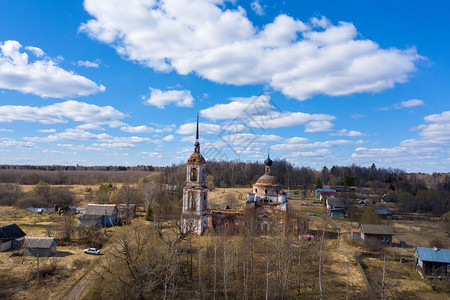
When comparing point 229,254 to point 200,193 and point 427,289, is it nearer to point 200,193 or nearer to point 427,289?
point 200,193

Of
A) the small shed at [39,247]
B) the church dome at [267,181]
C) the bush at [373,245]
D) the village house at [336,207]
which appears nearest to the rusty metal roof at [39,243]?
the small shed at [39,247]

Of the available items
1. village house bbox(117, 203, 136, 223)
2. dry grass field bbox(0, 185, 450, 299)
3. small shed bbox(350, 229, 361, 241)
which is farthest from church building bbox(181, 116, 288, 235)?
village house bbox(117, 203, 136, 223)

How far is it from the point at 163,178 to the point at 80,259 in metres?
46.0

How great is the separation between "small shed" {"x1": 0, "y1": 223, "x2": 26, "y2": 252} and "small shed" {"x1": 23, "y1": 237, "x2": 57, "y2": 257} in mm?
2968

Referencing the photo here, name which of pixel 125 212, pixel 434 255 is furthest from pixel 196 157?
pixel 434 255

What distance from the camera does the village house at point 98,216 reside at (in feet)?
113

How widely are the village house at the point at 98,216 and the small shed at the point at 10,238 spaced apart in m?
7.82

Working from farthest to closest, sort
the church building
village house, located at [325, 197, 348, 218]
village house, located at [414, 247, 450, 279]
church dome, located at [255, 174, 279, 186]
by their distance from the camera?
1. village house, located at [325, 197, 348, 218]
2. church dome, located at [255, 174, 279, 186]
3. the church building
4. village house, located at [414, 247, 450, 279]

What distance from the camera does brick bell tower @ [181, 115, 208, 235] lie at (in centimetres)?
2892

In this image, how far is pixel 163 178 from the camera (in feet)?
225

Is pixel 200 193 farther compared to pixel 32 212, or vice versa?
pixel 32 212

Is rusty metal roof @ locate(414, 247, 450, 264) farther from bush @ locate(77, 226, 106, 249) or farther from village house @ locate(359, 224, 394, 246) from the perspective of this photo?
bush @ locate(77, 226, 106, 249)

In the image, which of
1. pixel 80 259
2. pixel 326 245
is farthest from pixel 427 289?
pixel 80 259

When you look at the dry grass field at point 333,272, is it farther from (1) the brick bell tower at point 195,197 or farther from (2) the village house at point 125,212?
(1) the brick bell tower at point 195,197
